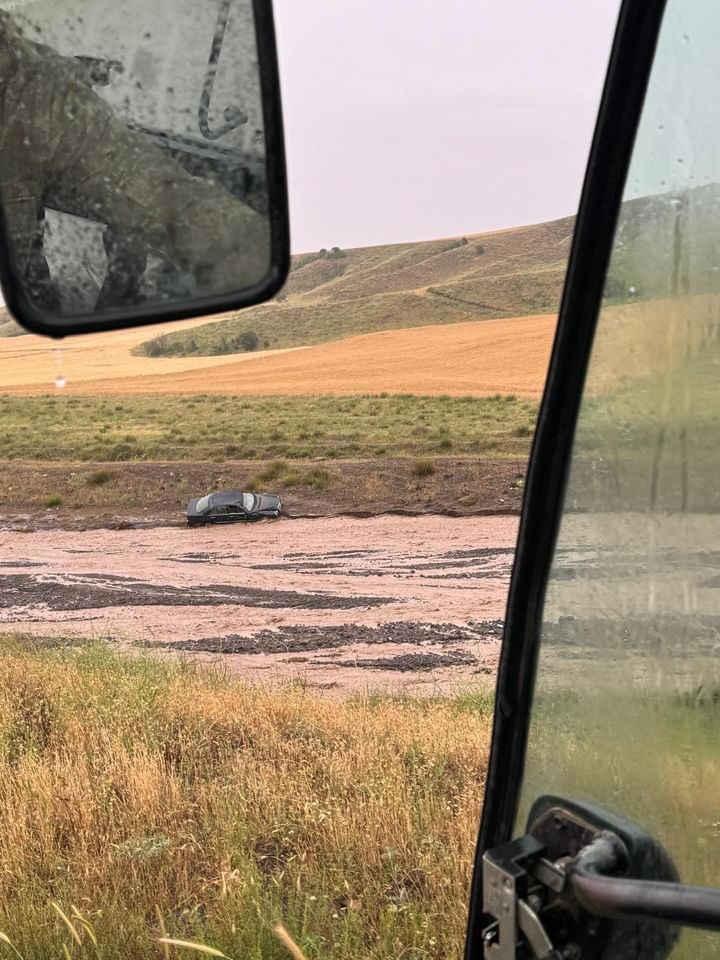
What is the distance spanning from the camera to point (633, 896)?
816 millimetres

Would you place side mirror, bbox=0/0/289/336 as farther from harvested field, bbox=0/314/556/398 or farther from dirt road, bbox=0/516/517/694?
harvested field, bbox=0/314/556/398

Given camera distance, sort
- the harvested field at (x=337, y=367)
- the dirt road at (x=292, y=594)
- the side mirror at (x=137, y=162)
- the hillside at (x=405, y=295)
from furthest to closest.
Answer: the hillside at (x=405, y=295) < the harvested field at (x=337, y=367) < the dirt road at (x=292, y=594) < the side mirror at (x=137, y=162)

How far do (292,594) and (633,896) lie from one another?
11041 mm

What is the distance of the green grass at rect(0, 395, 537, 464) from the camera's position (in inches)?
1088

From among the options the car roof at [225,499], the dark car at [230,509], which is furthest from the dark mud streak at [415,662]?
the car roof at [225,499]

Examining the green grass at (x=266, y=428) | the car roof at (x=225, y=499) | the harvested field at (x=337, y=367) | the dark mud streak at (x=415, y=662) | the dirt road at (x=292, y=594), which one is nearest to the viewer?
the dark mud streak at (x=415, y=662)

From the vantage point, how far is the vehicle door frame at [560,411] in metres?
0.83

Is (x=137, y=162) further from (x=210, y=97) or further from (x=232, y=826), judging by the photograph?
(x=232, y=826)

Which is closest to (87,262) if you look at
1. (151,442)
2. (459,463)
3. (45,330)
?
(45,330)

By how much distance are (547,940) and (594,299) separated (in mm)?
632

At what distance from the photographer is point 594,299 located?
918 mm

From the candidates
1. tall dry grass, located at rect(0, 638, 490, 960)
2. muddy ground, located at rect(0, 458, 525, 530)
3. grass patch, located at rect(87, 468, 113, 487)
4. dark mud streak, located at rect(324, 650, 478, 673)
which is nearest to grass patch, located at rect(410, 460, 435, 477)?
muddy ground, located at rect(0, 458, 525, 530)

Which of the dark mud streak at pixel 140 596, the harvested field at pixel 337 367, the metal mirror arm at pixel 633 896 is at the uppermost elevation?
the harvested field at pixel 337 367

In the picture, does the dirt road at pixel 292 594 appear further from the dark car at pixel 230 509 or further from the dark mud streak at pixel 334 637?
the dark car at pixel 230 509
